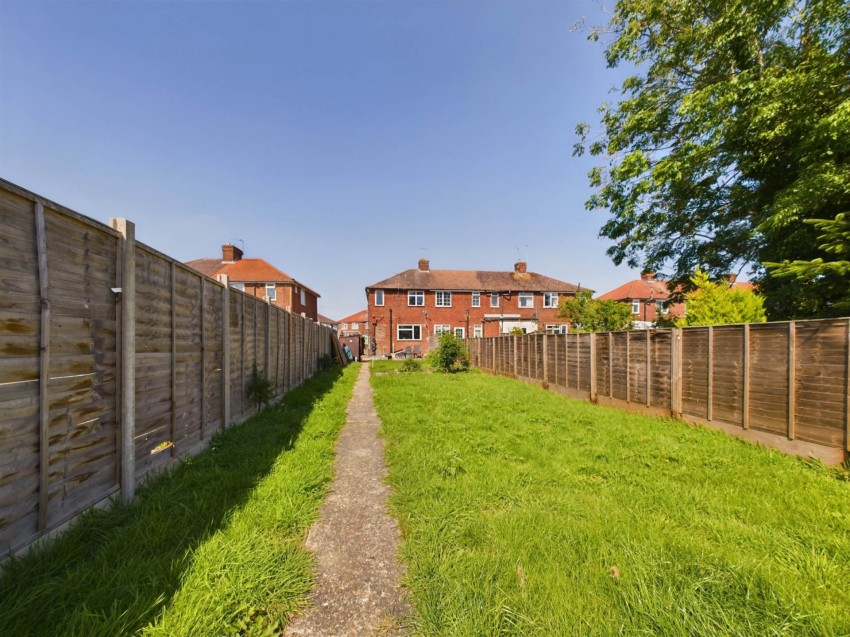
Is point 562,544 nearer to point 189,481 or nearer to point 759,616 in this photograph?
point 759,616

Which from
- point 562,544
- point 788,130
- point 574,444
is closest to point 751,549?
point 562,544

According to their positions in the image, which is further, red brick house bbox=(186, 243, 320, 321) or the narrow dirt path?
red brick house bbox=(186, 243, 320, 321)

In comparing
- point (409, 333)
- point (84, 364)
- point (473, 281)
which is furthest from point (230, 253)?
point (84, 364)

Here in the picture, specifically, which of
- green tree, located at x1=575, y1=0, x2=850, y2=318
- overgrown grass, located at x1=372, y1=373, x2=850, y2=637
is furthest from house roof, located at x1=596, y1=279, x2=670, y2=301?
overgrown grass, located at x1=372, y1=373, x2=850, y2=637

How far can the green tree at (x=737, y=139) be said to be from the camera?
25.5 feet

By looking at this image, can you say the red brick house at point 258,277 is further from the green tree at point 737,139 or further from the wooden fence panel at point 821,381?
the wooden fence panel at point 821,381

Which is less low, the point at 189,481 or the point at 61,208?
the point at 61,208

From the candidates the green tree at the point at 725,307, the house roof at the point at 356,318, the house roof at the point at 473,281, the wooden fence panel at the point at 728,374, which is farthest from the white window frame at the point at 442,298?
the house roof at the point at 356,318

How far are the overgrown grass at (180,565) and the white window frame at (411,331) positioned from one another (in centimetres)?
2857

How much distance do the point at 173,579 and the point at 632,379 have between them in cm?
852

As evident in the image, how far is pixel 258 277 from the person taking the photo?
3041 cm

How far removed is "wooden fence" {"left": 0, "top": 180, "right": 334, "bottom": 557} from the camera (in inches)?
82.0

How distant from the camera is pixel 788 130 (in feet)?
27.0

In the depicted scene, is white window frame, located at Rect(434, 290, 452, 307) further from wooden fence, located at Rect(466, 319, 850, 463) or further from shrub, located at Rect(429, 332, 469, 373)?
wooden fence, located at Rect(466, 319, 850, 463)
